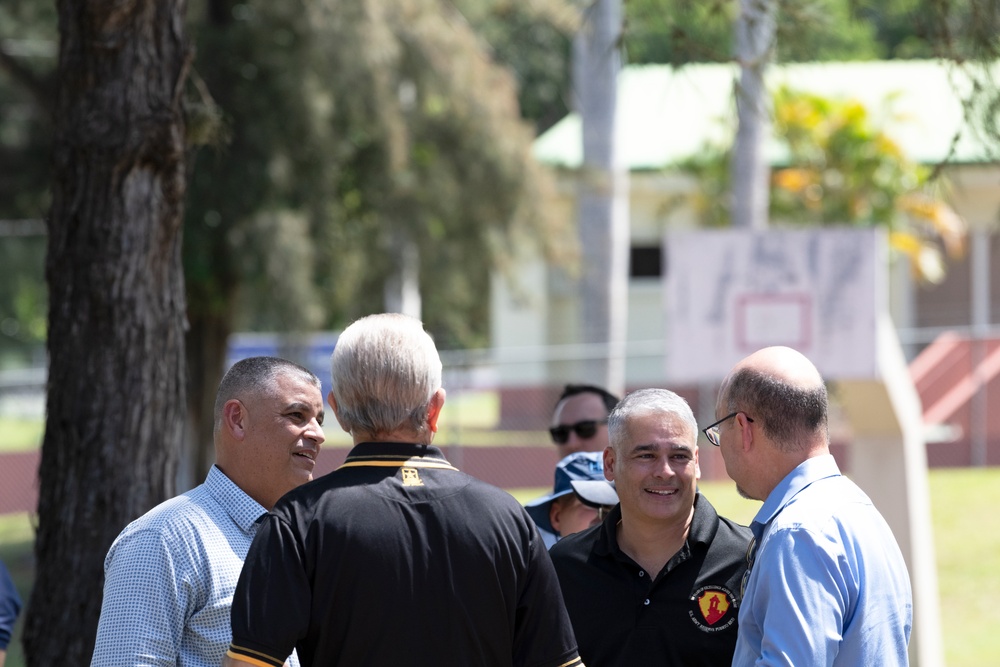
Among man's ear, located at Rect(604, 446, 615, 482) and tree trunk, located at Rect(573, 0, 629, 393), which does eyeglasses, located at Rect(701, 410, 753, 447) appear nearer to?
man's ear, located at Rect(604, 446, 615, 482)

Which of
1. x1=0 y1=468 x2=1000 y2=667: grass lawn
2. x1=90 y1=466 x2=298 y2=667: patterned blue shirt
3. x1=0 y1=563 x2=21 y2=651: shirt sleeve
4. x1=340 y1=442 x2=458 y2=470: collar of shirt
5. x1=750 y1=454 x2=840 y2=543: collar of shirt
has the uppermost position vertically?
x1=340 y1=442 x2=458 y2=470: collar of shirt

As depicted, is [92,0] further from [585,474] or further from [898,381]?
[898,381]

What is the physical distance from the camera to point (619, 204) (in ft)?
53.7

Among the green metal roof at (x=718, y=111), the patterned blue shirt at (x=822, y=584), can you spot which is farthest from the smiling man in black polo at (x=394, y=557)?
the green metal roof at (x=718, y=111)

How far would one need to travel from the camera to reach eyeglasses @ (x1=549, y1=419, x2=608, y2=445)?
4879 millimetres

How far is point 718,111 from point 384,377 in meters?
18.1

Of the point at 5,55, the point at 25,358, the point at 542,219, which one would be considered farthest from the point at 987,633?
the point at 25,358

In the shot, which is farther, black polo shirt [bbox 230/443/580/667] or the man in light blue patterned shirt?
the man in light blue patterned shirt

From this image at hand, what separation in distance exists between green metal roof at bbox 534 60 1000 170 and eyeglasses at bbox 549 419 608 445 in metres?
14.3

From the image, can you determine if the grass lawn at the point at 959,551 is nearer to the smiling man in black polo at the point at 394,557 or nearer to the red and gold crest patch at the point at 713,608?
the red and gold crest patch at the point at 713,608

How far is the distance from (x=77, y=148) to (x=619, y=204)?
12.2 m

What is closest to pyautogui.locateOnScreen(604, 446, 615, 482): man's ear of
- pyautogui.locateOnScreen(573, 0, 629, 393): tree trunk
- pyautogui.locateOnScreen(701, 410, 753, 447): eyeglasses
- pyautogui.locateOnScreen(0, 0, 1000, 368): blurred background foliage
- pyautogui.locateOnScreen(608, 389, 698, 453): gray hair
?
pyautogui.locateOnScreen(608, 389, 698, 453): gray hair

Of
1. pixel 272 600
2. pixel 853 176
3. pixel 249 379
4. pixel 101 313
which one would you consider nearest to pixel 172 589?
pixel 272 600

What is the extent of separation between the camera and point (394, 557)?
2678 mm
